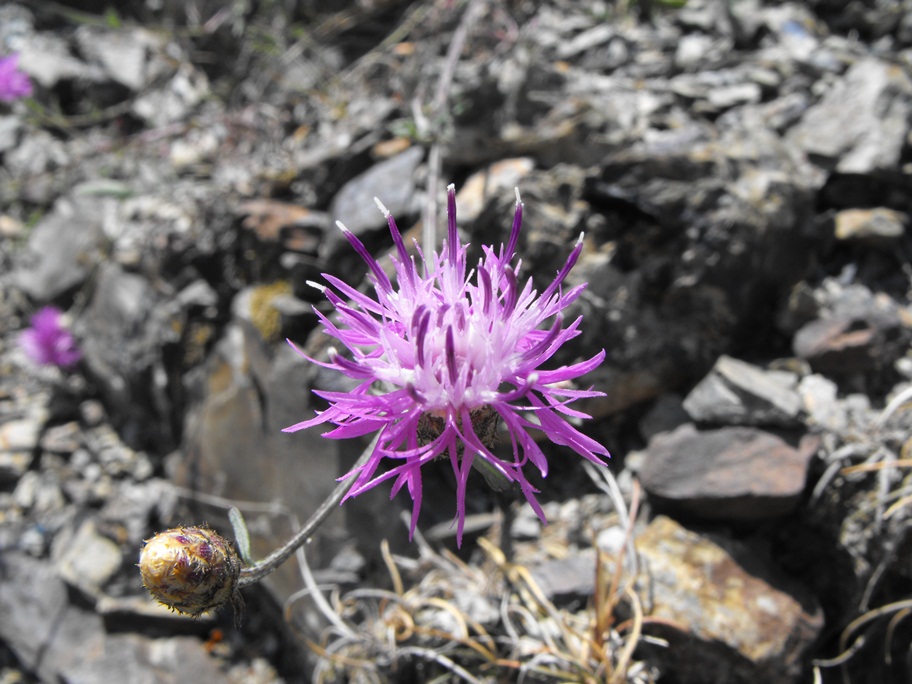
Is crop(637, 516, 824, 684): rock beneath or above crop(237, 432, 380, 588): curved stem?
beneath

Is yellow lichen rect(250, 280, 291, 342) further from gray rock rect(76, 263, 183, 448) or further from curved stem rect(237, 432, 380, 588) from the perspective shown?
curved stem rect(237, 432, 380, 588)

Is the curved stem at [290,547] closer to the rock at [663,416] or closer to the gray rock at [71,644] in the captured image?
the rock at [663,416]

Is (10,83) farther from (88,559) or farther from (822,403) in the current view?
(822,403)

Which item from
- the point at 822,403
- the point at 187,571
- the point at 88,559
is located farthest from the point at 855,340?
the point at 88,559

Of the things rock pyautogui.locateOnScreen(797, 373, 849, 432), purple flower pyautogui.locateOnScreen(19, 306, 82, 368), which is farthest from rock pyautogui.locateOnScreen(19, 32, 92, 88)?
rock pyautogui.locateOnScreen(797, 373, 849, 432)

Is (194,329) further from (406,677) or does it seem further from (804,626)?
(804,626)

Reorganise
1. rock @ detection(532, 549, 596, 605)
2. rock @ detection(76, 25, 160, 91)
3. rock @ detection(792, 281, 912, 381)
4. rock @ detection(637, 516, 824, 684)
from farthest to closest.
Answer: rock @ detection(76, 25, 160, 91) → rock @ detection(792, 281, 912, 381) → rock @ detection(532, 549, 596, 605) → rock @ detection(637, 516, 824, 684)

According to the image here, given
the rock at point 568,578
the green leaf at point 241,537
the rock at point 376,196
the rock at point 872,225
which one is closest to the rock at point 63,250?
the rock at point 376,196
